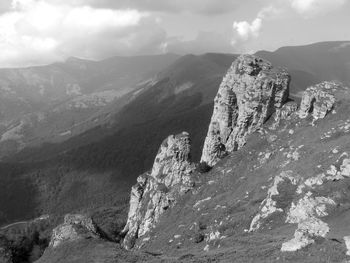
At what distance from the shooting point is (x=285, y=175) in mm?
83000

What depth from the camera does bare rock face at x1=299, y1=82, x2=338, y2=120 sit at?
370 ft

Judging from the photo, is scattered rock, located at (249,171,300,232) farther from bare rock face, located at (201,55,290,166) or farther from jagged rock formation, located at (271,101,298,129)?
bare rock face, located at (201,55,290,166)

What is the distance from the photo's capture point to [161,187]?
5027 inches

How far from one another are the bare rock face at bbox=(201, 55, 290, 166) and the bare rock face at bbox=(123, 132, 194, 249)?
748cm

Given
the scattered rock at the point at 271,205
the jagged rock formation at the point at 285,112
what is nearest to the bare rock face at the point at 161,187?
the jagged rock formation at the point at 285,112

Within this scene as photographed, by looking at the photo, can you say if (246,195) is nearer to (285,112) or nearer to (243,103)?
(285,112)

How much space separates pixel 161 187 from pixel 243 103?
35742 mm

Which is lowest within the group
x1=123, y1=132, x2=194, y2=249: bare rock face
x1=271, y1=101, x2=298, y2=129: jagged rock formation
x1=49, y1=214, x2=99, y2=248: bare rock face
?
x1=123, y1=132, x2=194, y2=249: bare rock face

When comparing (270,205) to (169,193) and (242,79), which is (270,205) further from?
(242,79)

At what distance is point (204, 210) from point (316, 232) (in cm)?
5652

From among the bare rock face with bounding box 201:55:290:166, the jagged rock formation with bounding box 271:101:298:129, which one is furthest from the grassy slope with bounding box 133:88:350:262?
the bare rock face with bounding box 201:55:290:166

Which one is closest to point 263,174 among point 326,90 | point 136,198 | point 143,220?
point 326,90

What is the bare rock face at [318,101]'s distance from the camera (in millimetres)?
112688

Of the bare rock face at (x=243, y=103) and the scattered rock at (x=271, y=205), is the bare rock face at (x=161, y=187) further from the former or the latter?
the scattered rock at (x=271, y=205)
